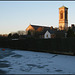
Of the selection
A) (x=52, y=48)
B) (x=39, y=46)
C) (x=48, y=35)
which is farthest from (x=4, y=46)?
(x=48, y=35)

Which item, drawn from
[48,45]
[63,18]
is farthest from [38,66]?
[63,18]

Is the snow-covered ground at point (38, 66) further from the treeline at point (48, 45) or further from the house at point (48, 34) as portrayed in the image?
Answer: the house at point (48, 34)

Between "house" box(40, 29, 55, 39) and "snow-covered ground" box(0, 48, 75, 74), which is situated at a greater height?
"house" box(40, 29, 55, 39)

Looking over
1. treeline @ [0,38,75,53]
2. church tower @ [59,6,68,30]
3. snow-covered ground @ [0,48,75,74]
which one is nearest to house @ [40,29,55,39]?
church tower @ [59,6,68,30]

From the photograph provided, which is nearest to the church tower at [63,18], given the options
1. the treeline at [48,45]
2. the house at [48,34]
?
the house at [48,34]

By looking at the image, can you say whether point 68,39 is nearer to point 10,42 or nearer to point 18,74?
point 18,74

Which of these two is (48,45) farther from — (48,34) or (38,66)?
(48,34)

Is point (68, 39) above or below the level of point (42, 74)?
above

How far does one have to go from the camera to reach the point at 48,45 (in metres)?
18.2

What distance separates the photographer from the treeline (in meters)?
15.2

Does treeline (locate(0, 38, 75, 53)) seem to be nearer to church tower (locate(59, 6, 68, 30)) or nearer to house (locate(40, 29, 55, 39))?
house (locate(40, 29, 55, 39))

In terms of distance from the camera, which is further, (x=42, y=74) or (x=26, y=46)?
(x=26, y=46)

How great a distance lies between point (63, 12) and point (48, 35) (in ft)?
119

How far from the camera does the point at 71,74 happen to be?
6.04 meters
